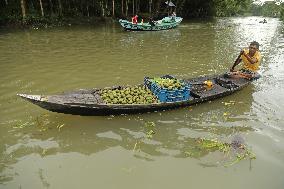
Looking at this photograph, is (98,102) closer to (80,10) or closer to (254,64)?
(254,64)

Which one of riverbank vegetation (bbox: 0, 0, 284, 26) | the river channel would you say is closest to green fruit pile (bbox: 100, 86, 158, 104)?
the river channel

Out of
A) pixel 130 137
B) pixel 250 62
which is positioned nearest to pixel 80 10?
pixel 250 62

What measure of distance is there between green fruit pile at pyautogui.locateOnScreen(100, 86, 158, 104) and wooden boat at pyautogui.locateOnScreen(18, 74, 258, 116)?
0.16 meters

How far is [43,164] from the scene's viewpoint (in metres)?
6.54

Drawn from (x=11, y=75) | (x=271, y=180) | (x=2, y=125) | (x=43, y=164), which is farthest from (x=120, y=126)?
(x=11, y=75)

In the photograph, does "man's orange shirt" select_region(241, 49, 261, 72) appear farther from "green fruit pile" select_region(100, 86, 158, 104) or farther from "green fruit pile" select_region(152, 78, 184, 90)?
"green fruit pile" select_region(100, 86, 158, 104)

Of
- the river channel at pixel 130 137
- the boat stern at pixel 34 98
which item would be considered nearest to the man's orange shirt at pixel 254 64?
the river channel at pixel 130 137

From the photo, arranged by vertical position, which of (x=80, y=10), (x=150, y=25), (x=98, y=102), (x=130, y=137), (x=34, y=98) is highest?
(x=80, y=10)

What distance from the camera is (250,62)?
11.3 meters

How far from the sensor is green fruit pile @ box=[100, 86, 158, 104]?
8102 mm

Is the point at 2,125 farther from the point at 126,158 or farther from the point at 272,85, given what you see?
the point at 272,85

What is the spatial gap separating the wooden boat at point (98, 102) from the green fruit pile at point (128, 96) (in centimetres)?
16

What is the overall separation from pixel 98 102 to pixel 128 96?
0.85 m

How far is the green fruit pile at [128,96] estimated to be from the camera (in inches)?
319
